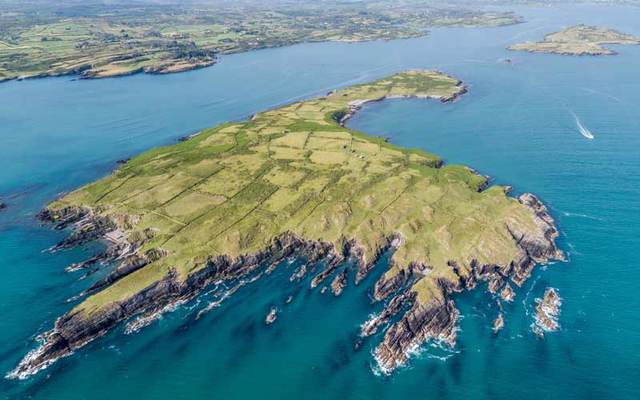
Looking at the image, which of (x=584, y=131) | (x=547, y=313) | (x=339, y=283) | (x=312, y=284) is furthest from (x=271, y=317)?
(x=584, y=131)

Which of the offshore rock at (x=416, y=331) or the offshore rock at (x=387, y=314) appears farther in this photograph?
the offshore rock at (x=387, y=314)

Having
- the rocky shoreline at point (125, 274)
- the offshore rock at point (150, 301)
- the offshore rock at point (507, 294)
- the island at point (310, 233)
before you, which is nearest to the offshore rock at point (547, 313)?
the offshore rock at point (507, 294)

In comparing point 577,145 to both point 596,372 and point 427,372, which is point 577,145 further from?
point 427,372

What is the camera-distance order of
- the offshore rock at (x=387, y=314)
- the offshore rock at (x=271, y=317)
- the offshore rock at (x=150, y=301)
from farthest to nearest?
the offshore rock at (x=271, y=317) → the offshore rock at (x=387, y=314) → the offshore rock at (x=150, y=301)

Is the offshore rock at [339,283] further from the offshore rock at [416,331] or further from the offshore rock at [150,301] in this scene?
the offshore rock at [416,331]

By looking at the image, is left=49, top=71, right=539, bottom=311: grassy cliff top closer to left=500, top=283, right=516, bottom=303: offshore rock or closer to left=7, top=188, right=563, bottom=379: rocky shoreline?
left=7, top=188, right=563, bottom=379: rocky shoreline

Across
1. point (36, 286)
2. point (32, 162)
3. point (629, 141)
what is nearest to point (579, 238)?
point (629, 141)

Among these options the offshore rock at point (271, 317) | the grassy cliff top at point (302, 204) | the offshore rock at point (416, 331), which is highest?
the grassy cliff top at point (302, 204)

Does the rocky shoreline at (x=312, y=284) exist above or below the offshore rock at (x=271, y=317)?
above
